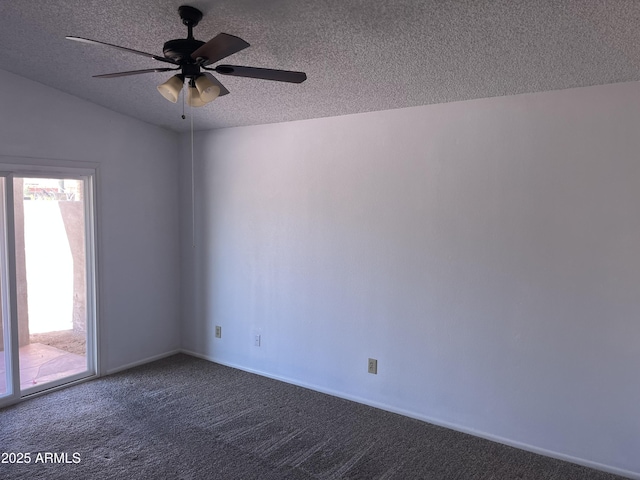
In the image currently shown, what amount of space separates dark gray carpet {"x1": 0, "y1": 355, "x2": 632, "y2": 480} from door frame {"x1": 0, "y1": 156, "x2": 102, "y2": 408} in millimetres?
138

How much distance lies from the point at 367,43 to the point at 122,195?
284cm

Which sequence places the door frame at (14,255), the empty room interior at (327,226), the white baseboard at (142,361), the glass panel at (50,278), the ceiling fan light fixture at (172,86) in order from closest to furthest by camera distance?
the ceiling fan light fixture at (172,86)
the empty room interior at (327,226)
the door frame at (14,255)
the glass panel at (50,278)
the white baseboard at (142,361)

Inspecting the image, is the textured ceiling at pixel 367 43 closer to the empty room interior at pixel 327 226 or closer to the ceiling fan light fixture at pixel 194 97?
the empty room interior at pixel 327 226

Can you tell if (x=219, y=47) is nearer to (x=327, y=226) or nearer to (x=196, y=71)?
(x=196, y=71)

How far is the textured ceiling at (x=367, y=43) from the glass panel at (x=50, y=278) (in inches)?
40.2

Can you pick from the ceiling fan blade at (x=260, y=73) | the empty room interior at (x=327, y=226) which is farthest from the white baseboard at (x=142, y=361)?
the ceiling fan blade at (x=260, y=73)

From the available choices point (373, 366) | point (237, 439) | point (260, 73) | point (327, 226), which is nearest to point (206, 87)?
point (260, 73)

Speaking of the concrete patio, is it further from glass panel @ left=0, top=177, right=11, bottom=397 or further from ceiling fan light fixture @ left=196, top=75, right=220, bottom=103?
ceiling fan light fixture @ left=196, top=75, right=220, bottom=103

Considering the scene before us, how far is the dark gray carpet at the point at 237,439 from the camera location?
2760 mm

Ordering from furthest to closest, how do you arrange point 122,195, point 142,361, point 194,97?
1. point 142,361
2. point 122,195
3. point 194,97

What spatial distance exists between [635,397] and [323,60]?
2.60 m

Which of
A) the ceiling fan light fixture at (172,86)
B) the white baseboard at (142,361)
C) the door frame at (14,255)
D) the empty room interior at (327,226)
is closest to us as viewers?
the ceiling fan light fixture at (172,86)

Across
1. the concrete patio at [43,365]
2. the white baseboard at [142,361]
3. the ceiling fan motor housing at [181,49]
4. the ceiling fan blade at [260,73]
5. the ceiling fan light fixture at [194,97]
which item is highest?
the ceiling fan motor housing at [181,49]

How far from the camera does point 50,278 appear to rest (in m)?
4.00
